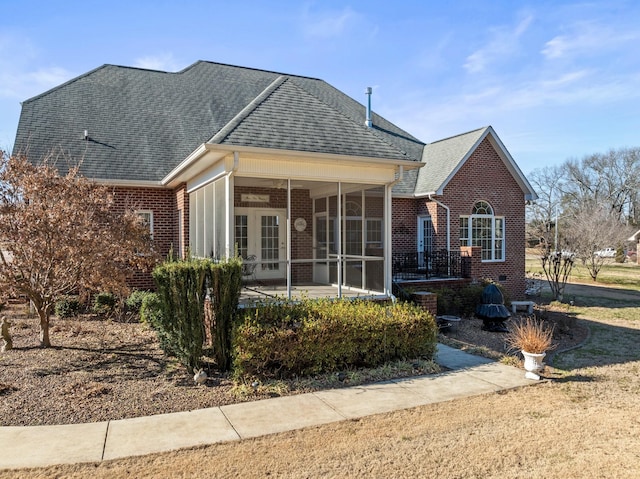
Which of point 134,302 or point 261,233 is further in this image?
point 261,233

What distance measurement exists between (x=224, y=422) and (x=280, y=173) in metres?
4.88

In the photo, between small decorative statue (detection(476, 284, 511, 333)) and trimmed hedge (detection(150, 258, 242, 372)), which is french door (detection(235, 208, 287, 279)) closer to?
trimmed hedge (detection(150, 258, 242, 372))

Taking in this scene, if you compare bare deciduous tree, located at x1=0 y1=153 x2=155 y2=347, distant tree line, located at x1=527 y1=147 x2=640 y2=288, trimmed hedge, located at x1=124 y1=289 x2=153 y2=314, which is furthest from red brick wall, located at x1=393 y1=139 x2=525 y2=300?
distant tree line, located at x1=527 y1=147 x2=640 y2=288

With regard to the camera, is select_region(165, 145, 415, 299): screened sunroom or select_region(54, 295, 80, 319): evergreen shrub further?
select_region(54, 295, 80, 319): evergreen shrub

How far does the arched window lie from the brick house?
50mm

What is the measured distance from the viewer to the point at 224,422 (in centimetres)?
543

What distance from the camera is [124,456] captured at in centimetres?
452

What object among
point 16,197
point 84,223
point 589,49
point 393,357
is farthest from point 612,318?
point 16,197

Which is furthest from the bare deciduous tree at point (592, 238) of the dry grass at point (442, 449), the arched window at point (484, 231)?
the dry grass at point (442, 449)

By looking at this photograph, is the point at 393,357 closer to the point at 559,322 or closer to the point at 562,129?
Result: the point at 559,322

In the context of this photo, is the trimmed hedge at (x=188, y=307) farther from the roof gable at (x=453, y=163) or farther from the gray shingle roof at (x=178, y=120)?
the roof gable at (x=453, y=163)

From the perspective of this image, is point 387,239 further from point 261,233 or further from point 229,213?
point 261,233

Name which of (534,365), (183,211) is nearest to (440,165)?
(183,211)

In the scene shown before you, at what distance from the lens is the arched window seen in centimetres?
1705
